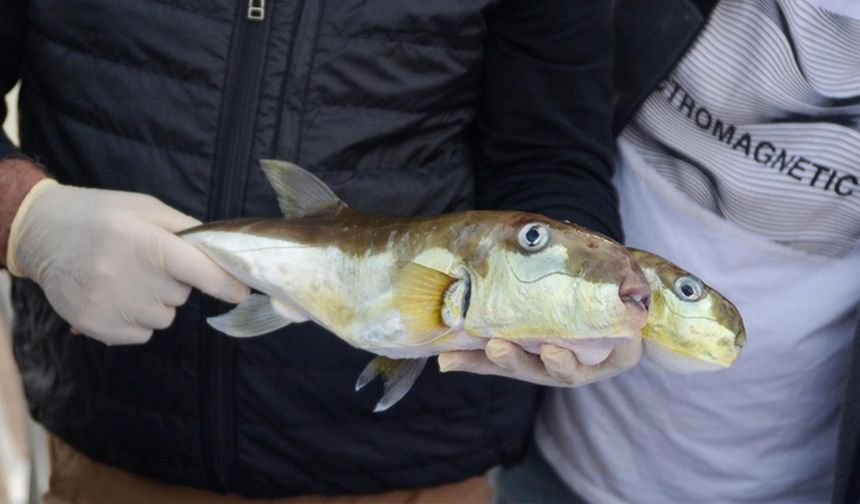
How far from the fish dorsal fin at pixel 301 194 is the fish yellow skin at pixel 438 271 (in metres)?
0.02

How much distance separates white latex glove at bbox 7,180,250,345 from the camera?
1467 millimetres

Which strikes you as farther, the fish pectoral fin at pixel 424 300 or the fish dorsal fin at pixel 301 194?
the fish dorsal fin at pixel 301 194

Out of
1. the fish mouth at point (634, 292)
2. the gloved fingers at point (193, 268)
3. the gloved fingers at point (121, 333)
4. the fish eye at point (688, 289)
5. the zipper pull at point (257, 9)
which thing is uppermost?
the zipper pull at point (257, 9)

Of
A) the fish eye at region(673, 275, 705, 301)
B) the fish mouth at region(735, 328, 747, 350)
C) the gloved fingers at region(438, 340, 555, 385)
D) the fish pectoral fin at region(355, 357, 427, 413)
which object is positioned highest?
the fish eye at region(673, 275, 705, 301)

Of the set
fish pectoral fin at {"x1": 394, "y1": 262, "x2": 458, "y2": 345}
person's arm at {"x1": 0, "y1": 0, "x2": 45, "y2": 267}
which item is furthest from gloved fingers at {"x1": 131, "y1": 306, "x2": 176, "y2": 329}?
fish pectoral fin at {"x1": 394, "y1": 262, "x2": 458, "y2": 345}

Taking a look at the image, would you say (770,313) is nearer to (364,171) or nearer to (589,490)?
(589,490)

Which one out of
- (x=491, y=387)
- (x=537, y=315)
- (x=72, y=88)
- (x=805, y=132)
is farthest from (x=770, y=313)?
(x=72, y=88)

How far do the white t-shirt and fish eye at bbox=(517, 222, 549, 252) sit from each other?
→ 533 mm

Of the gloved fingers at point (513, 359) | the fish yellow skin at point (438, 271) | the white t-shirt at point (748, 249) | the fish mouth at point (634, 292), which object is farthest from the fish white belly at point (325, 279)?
the white t-shirt at point (748, 249)

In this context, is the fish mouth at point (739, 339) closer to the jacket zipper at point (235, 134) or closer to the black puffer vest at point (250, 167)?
the black puffer vest at point (250, 167)

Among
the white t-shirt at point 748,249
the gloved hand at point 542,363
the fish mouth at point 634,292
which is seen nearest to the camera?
the fish mouth at point 634,292

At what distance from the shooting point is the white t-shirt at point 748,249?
167 centimetres

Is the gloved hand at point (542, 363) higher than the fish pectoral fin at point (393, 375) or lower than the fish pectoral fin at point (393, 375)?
higher

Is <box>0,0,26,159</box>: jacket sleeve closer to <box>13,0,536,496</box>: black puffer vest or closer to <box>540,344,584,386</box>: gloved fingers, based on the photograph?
<box>13,0,536,496</box>: black puffer vest
